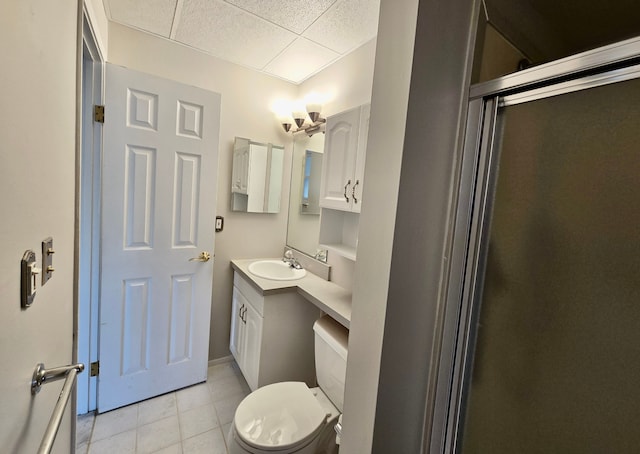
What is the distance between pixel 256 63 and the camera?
2.05 meters

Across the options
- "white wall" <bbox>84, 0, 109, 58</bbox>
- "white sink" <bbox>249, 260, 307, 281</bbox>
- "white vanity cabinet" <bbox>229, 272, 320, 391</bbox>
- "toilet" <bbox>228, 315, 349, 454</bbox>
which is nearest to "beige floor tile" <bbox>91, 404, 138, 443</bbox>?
"white vanity cabinet" <bbox>229, 272, 320, 391</bbox>

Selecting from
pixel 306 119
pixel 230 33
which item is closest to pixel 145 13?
pixel 230 33

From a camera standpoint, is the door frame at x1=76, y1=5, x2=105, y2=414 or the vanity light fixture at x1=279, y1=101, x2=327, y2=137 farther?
the vanity light fixture at x1=279, y1=101, x2=327, y2=137

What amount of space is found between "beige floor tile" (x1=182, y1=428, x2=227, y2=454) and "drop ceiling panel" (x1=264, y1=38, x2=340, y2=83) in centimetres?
237

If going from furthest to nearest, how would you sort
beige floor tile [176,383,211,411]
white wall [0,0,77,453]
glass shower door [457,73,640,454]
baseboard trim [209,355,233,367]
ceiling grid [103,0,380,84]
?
baseboard trim [209,355,233,367], beige floor tile [176,383,211,411], ceiling grid [103,0,380,84], glass shower door [457,73,640,454], white wall [0,0,77,453]

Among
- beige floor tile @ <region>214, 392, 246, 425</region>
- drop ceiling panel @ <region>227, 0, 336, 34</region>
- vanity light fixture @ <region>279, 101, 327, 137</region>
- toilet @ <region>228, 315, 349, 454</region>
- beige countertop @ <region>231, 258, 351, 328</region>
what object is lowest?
beige floor tile @ <region>214, 392, 246, 425</region>

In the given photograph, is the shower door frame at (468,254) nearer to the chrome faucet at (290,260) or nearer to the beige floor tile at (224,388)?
the chrome faucet at (290,260)

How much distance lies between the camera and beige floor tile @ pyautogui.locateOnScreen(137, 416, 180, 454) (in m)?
1.50

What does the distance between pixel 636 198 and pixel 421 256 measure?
45 cm

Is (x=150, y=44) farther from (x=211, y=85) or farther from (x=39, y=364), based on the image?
(x=39, y=364)

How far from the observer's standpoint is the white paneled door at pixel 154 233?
159 centimetres

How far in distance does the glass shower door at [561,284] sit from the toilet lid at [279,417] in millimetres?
634

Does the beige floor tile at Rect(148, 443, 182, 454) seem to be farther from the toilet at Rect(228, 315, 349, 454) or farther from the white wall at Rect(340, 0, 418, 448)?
the white wall at Rect(340, 0, 418, 448)

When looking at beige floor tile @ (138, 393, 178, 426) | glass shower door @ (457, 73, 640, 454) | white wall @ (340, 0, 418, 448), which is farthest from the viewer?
beige floor tile @ (138, 393, 178, 426)
